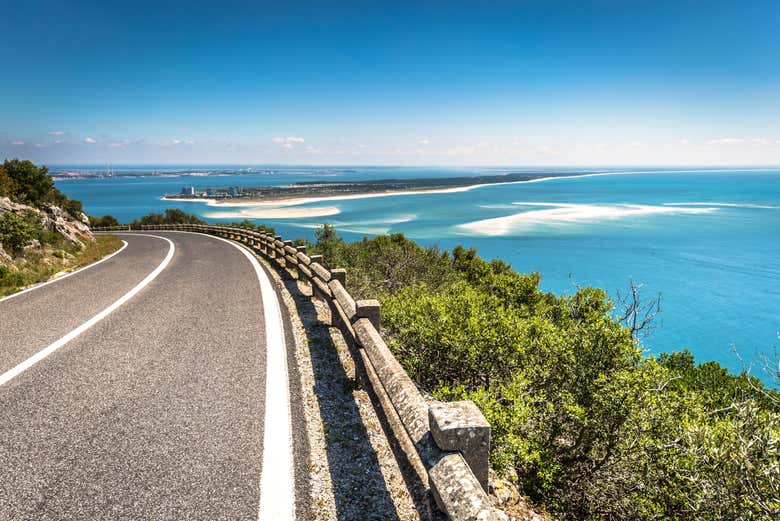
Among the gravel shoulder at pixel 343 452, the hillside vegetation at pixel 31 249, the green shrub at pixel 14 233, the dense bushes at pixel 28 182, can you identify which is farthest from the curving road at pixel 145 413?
the dense bushes at pixel 28 182

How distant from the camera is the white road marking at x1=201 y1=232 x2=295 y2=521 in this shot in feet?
9.11

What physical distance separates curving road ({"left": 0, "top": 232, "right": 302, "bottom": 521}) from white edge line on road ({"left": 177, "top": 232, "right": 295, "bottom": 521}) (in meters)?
0.01

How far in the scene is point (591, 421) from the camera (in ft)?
14.9

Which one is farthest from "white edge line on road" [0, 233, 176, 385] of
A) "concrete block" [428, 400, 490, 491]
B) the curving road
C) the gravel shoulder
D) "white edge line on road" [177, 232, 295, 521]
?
"concrete block" [428, 400, 490, 491]

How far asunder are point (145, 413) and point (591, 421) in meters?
4.68

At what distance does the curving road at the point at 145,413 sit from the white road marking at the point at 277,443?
12 millimetres

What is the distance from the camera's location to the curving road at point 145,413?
2.85 meters

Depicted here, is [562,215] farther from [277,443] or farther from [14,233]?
[277,443]

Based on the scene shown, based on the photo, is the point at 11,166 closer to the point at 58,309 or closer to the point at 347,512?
the point at 58,309

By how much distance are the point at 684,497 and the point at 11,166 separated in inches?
1613

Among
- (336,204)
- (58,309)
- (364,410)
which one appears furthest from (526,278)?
(336,204)

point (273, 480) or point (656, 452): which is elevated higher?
point (273, 480)

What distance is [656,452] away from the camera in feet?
14.3

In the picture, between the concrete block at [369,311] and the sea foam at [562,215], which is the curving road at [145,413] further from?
the sea foam at [562,215]
